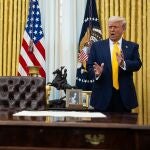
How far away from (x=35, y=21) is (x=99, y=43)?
1.81 metres

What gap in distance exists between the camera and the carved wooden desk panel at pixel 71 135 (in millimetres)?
1692

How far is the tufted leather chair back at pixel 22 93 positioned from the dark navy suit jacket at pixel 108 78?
0.82 metres

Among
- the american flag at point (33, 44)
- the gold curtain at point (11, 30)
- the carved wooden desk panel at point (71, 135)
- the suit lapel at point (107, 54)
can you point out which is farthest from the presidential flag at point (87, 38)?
the carved wooden desk panel at point (71, 135)

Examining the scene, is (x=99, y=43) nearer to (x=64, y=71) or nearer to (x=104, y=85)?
(x=104, y=85)

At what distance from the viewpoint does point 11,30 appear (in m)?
5.55

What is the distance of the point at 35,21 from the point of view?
5.48 m

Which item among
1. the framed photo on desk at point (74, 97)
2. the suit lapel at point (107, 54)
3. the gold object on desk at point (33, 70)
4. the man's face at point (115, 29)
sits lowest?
the framed photo on desk at point (74, 97)

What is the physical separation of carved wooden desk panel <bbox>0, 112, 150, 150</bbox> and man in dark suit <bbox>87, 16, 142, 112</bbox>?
193 centimetres

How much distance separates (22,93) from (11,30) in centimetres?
266

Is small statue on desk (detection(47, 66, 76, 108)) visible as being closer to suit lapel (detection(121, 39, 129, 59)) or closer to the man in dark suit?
the man in dark suit

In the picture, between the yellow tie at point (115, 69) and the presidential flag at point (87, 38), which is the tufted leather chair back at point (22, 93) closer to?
the yellow tie at point (115, 69)

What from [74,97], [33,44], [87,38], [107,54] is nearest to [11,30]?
[33,44]

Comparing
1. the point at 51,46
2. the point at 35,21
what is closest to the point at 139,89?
the point at 51,46

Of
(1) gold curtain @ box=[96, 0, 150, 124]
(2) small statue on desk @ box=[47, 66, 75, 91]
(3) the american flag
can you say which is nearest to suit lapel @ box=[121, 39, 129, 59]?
(2) small statue on desk @ box=[47, 66, 75, 91]
